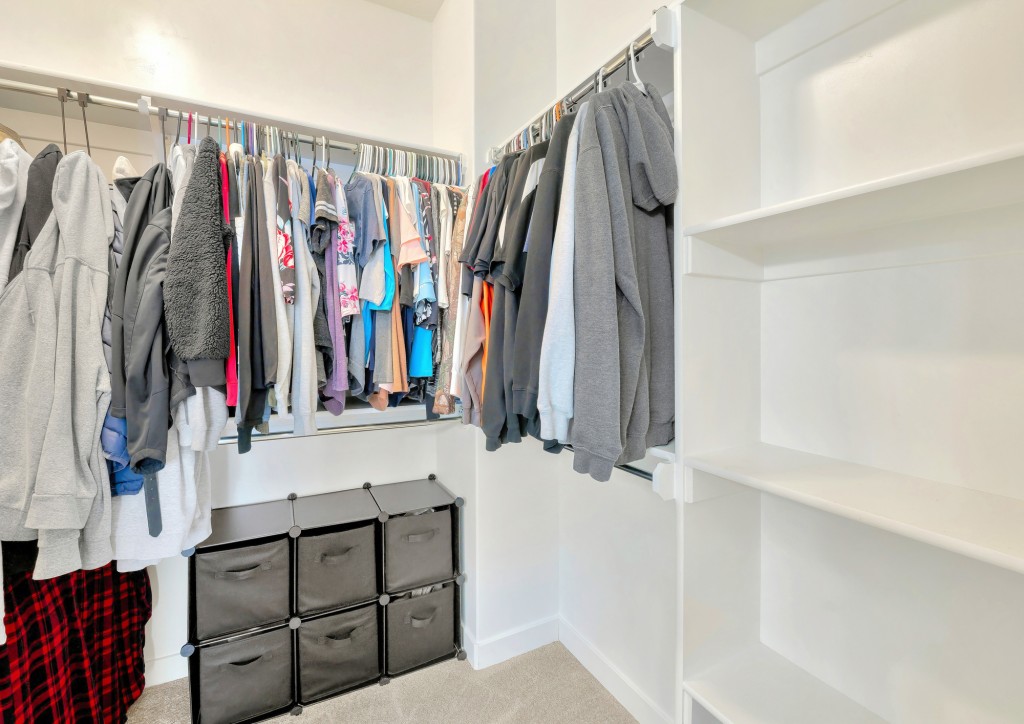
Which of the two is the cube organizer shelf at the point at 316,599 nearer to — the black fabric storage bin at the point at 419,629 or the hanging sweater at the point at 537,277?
the black fabric storage bin at the point at 419,629

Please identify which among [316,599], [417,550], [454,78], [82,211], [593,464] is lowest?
[316,599]

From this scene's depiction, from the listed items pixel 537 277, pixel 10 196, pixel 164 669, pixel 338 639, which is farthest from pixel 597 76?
pixel 164 669

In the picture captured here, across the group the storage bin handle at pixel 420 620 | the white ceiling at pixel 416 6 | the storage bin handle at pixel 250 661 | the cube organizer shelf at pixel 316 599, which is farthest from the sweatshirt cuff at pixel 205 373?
the white ceiling at pixel 416 6

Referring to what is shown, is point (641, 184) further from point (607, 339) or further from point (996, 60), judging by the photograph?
point (996, 60)

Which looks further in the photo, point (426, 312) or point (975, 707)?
point (426, 312)

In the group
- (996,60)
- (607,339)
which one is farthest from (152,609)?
(996,60)

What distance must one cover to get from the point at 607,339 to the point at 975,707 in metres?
0.92

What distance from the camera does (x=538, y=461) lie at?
201 cm

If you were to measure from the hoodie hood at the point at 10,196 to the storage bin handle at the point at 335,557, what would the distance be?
119cm

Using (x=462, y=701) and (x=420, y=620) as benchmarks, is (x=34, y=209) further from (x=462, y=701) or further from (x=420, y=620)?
(x=462, y=701)

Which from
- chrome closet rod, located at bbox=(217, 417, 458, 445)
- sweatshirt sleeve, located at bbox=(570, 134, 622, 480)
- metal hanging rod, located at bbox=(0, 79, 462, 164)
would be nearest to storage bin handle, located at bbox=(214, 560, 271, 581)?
chrome closet rod, located at bbox=(217, 417, 458, 445)

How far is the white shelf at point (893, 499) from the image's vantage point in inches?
24.3

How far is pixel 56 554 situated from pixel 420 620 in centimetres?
121

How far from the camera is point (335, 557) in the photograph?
1701 millimetres
